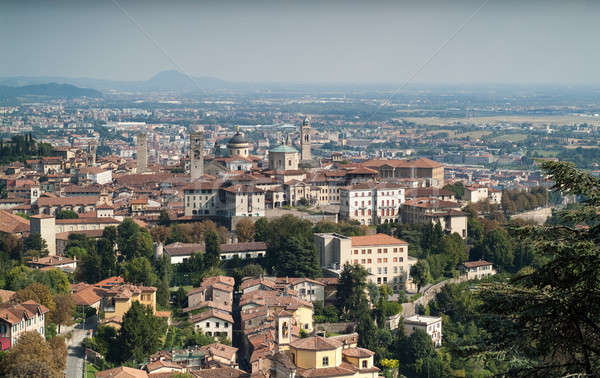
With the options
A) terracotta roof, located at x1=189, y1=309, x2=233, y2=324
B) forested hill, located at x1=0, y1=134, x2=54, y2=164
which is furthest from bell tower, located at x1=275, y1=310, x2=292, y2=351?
forested hill, located at x1=0, y1=134, x2=54, y2=164

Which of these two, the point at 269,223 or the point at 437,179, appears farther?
the point at 437,179

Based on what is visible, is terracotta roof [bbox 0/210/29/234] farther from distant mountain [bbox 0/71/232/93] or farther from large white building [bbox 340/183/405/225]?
distant mountain [bbox 0/71/232/93]

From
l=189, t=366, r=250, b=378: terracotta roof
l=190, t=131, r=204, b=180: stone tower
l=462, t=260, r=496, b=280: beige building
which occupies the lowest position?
l=462, t=260, r=496, b=280: beige building

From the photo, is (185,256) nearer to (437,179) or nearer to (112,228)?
(112,228)

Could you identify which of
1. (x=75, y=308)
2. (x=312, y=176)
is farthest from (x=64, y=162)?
(x=75, y=308)

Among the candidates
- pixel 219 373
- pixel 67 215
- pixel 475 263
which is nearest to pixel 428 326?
pixel 475 263

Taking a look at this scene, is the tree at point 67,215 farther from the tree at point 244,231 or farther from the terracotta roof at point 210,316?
the terracotta roof at point 210,316
